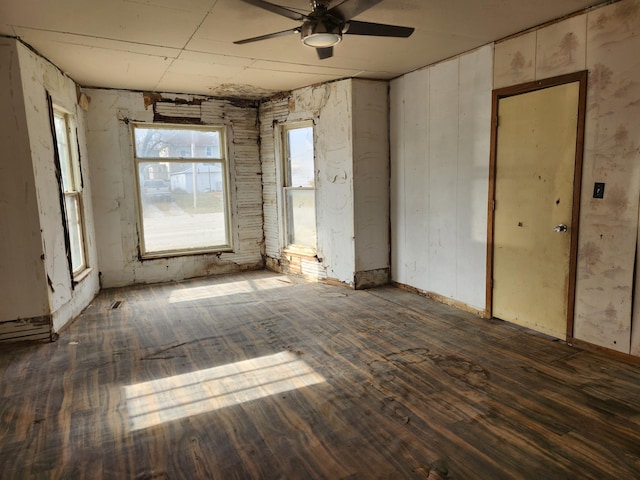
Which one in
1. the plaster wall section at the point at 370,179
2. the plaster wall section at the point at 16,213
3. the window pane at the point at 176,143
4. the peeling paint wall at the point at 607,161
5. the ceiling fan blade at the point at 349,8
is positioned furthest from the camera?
the window pane at the point at 176,143

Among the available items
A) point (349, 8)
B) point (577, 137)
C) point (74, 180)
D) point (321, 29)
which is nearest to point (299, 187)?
point (74, 180)

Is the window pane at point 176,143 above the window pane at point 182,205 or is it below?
above

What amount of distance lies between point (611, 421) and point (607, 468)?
44cm

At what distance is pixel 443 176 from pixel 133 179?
3849mm

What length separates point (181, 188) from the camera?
5.69 meters

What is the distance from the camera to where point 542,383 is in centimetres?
262

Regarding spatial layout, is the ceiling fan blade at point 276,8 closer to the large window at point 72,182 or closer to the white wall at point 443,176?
the white wall at point 443,176

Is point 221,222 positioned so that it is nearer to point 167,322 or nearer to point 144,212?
point 144,212

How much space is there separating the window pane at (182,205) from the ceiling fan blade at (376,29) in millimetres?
3650

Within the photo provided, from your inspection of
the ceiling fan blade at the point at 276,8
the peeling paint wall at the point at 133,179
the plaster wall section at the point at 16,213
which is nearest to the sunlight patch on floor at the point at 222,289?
the peeling paint wall at the point at 133,179

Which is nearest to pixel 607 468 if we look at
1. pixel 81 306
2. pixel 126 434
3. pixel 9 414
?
pixel 126 434

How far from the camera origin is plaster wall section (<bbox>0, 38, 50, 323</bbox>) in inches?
128

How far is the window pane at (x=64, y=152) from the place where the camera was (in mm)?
4258

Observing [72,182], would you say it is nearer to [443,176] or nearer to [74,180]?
[74,180]
